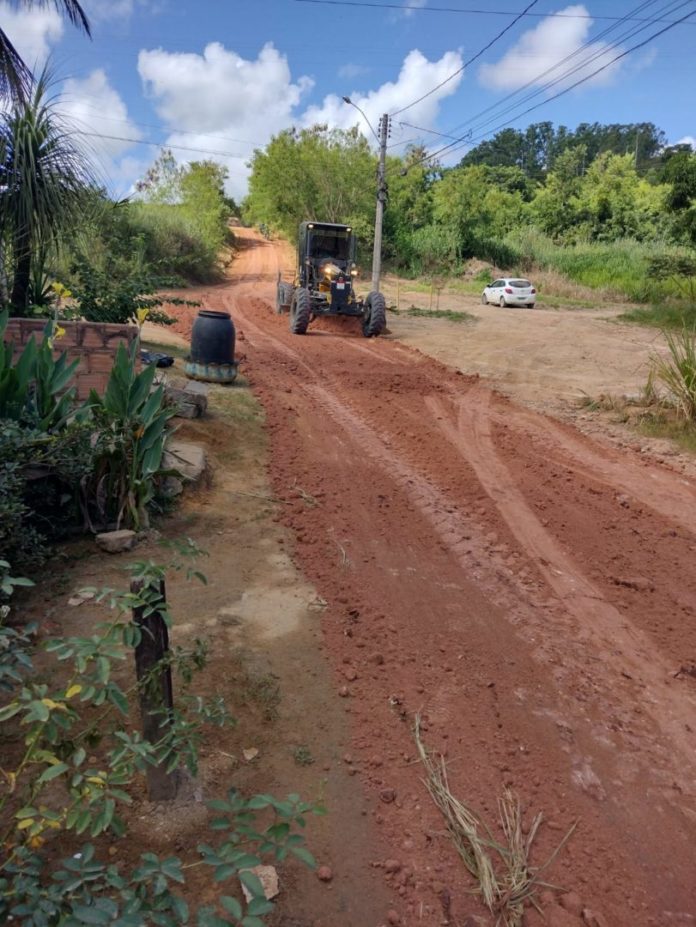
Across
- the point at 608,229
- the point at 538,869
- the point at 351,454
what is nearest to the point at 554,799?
the point at 538,869

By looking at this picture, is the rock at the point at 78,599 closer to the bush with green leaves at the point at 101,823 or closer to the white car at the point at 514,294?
the bush with green leaves at the point at 101,823

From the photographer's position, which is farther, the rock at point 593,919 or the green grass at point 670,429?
the green grass at point 670,429

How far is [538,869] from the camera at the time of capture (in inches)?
96.5

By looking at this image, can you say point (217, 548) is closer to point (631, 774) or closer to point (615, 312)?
point (631, 774)

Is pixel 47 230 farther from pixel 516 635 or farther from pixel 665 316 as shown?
pixel 665 316

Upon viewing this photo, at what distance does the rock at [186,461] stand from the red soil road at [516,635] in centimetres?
74

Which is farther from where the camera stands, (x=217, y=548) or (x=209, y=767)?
(x=217, y=548)

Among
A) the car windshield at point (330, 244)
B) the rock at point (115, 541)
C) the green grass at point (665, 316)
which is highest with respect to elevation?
the car windshield at point (330, 244)

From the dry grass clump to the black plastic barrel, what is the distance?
7443mm

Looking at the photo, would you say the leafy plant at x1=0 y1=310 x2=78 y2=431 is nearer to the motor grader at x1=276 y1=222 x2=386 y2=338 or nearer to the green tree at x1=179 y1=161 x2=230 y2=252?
the motor grader at x1=276 y1=222 x2=386 y2=338

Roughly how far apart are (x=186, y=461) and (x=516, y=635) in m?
3.00

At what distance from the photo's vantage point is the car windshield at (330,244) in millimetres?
17062

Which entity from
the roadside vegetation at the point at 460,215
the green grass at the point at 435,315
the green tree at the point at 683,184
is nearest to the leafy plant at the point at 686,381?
the green grass at the point at 435,315

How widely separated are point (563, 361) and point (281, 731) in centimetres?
1247
